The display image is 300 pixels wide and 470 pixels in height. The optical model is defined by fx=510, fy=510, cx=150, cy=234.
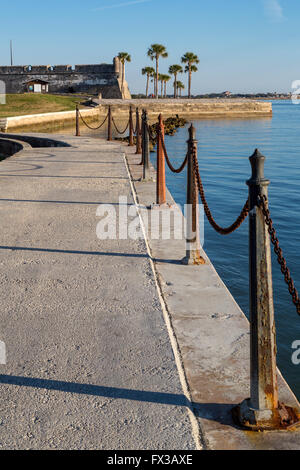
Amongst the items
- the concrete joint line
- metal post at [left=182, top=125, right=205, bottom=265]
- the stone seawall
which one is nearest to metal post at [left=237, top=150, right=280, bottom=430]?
the concrete joint line

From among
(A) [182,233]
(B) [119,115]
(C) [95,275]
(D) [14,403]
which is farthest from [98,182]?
(B) [119,115]

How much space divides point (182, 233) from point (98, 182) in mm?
3533

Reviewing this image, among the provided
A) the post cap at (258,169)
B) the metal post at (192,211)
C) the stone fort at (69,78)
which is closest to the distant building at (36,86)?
the stone fort at (69,78)

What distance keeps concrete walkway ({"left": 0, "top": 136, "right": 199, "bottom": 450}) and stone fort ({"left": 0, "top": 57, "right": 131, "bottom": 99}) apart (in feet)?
205

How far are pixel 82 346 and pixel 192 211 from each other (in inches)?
77.0

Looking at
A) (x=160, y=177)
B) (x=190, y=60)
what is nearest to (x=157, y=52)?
(x=190, y=60)

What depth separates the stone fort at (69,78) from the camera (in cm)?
6525

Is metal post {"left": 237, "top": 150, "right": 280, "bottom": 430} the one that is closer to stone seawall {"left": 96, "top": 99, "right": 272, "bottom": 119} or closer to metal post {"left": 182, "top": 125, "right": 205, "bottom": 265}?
metal post {"left": 182, "top": 125, "right": 205, "bottom": 265}

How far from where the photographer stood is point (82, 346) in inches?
119

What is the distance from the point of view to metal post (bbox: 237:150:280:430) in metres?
2.32

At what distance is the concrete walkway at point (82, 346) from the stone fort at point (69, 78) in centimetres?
6243

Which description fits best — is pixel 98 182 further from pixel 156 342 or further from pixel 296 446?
pixel 296 446

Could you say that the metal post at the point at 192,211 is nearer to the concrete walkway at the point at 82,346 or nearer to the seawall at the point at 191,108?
the concrete walkway at the point at 82,346

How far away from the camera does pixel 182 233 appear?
5613 mm
